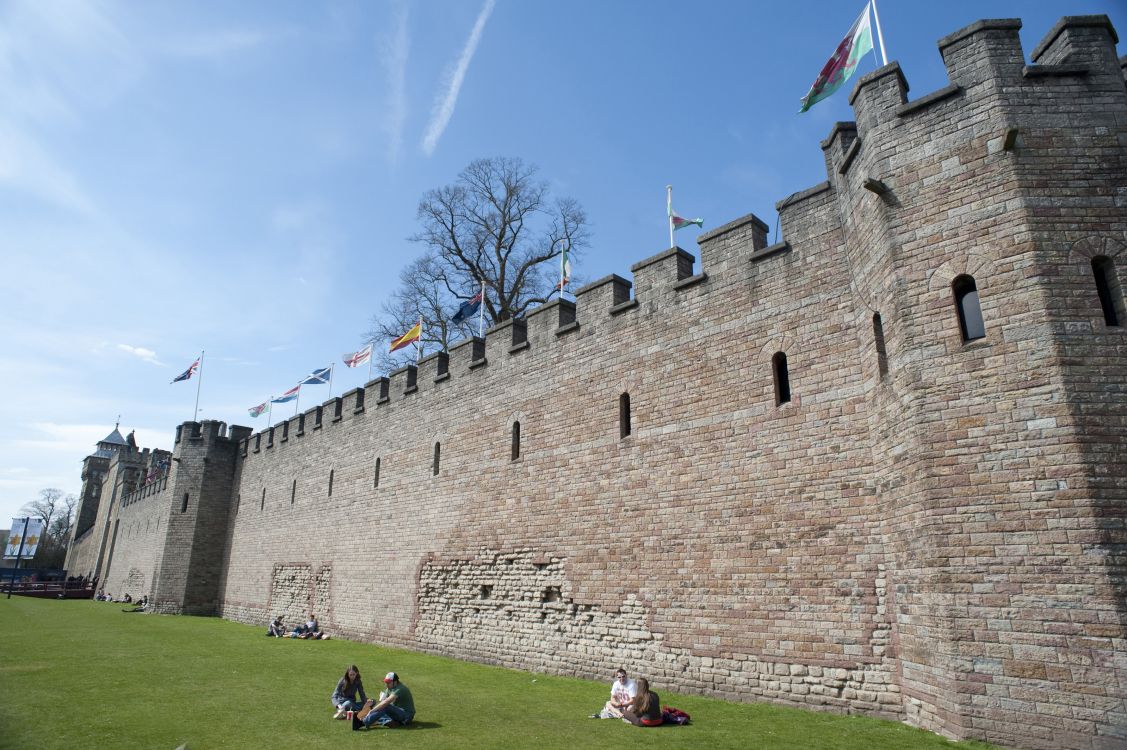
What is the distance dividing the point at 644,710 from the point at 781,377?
524cm

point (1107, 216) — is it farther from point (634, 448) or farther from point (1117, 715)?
point (634, 448)

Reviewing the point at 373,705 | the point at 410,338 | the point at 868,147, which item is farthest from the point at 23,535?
the point at 868,147

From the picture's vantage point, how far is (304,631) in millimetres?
20125

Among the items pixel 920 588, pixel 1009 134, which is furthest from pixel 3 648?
pixel 1009 134

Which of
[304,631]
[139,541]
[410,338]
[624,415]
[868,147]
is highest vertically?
[410,338]

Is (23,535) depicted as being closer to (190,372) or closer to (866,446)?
(190,372)

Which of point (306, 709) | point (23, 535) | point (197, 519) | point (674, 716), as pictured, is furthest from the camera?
point (23, 535)

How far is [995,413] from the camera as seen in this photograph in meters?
7.84

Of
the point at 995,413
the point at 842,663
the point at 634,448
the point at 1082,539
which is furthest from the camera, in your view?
the point at 634,448

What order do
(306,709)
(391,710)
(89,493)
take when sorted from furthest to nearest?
(89,493) < (306,709) < (391,710)

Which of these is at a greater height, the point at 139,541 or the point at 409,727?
the point at 139,541

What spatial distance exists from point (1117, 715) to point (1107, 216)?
211 inches

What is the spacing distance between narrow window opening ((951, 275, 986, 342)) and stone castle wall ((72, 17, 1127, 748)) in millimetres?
141

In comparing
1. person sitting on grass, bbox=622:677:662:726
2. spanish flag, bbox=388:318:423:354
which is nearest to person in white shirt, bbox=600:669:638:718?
person sitting on grass, bbox=622:677:662:726
